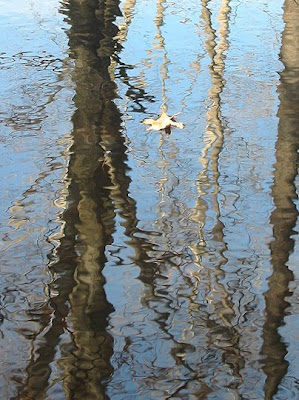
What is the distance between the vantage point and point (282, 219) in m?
4.06

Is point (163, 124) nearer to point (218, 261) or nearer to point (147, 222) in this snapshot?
point (147, 222)

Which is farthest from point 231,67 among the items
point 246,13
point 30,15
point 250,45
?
point 30,15

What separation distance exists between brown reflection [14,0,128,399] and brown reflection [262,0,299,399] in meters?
0.62

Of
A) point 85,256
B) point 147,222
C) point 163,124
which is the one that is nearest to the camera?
point 85,256

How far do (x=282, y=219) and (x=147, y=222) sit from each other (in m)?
0.70

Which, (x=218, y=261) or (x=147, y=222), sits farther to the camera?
(x=147, y=222)

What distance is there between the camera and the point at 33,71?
6.54 metres

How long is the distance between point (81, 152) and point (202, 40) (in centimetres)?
323

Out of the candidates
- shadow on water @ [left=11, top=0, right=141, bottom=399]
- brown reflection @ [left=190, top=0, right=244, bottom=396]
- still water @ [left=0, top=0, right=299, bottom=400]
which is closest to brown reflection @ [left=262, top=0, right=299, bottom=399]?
still water @ [left=0, top=0, right=299, bottom=400]

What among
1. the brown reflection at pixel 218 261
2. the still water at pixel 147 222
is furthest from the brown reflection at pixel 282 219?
the brown reflection at pixel 218 261

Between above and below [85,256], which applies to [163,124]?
above

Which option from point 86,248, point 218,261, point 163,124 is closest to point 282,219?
point 218,261

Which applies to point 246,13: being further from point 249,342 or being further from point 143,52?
point 249,342

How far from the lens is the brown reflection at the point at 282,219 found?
2986 millimetres
